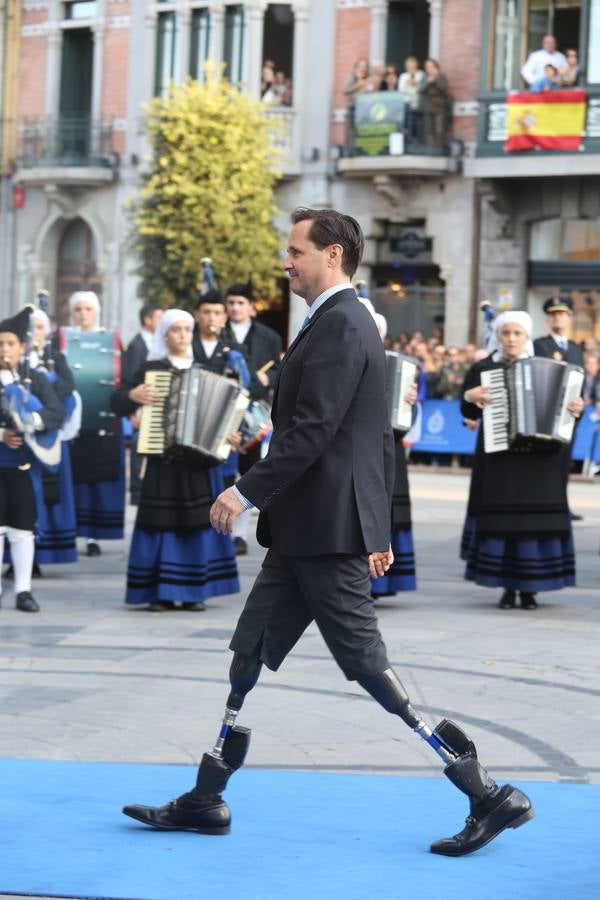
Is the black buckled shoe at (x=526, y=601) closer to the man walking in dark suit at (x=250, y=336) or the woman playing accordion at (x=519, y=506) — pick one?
the woman playing accordion at (x=519, y=506)

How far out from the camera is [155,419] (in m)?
10.9

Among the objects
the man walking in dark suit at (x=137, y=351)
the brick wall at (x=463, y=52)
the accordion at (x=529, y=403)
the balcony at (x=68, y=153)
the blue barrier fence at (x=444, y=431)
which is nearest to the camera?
the accordion at (x=529, y=403)

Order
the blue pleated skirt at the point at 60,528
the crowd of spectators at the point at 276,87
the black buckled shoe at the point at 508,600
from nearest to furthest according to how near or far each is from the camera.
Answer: the black buckled shoe at the point at 508,600, the blue pleated skirt at the point at 60,528, the crowd of spectators at the point at 276,87

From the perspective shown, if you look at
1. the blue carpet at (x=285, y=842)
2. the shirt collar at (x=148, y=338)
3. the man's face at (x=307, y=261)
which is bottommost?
the blue carpet at (x=285, y=842)

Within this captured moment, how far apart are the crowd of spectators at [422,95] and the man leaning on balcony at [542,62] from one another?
1936 mm

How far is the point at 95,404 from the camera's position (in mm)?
13391

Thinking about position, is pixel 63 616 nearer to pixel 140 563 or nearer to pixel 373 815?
pixel 140 563

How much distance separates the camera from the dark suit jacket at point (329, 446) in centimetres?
568

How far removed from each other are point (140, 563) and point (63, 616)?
0.55 m

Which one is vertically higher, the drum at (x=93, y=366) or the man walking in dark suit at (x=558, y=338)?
the man walking in dark suit at (x=558, y=338)

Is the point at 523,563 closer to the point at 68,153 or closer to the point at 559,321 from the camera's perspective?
the point at 559,321

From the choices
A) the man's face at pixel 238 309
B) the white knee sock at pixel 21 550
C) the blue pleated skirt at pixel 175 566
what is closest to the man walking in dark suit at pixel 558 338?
the man's face at pixel 238 309

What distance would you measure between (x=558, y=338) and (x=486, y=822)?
9.30m

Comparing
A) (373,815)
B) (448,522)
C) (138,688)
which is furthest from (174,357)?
(448,522)
